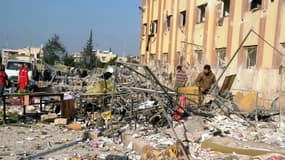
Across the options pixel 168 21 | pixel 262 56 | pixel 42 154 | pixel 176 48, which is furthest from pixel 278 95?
pixel 168 21

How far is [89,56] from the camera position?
172 feet

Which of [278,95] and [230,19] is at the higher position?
[230,19]

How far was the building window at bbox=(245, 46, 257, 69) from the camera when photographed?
13891 mm

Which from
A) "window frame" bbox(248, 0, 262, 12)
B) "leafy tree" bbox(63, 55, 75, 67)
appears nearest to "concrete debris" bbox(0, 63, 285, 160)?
"window frame" bbox(248, 0, 262, 12)

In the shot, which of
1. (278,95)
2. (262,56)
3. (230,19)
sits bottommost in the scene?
(278,95)

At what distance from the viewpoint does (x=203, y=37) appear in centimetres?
1836

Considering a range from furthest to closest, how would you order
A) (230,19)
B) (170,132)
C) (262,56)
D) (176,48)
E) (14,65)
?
(176,48) < (14,65) < (230,19) < (262,56) < (170,132)

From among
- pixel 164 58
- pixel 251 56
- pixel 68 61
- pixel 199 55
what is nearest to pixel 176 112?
pixel 251 56

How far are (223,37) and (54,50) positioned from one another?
4108cm

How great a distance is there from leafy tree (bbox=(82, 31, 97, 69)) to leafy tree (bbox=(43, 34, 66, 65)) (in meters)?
3.57

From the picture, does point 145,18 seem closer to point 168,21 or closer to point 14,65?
point 168,21

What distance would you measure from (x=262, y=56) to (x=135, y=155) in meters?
8.66

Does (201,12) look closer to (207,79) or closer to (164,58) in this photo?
(164,58)

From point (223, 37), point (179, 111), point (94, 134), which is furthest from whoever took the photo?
point (223, 37)
